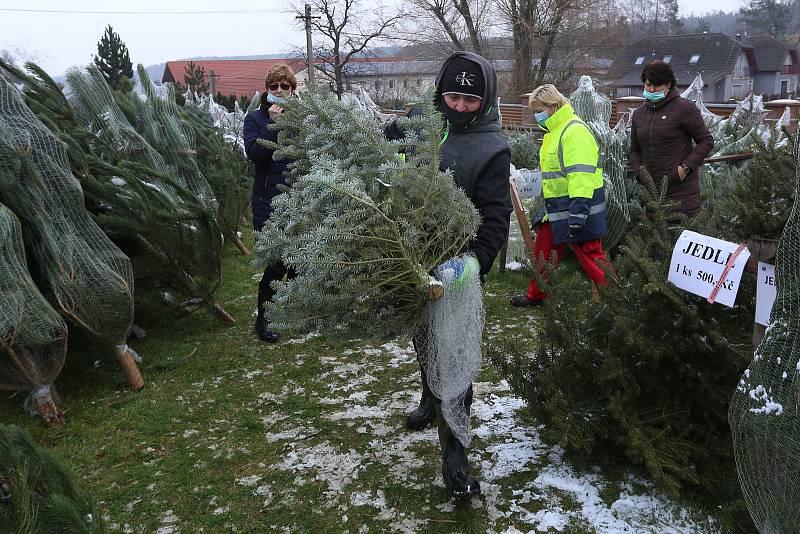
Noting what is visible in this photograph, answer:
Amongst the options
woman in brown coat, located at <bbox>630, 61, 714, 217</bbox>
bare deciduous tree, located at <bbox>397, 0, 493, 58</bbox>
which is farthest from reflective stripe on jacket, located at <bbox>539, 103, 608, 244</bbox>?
bare deciduous tree, located at <bbox>397, 0, 493, 58</bbox>

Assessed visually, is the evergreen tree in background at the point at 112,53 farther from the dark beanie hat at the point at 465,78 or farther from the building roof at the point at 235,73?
the dark beanie hat at the point at 465,78

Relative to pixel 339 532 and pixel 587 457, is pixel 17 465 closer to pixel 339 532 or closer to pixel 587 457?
pixel 339 532

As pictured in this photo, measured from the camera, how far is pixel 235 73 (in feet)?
173

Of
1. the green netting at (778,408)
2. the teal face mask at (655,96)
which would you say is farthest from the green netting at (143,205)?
the green netting at (778,408)

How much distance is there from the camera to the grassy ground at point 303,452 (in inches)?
107

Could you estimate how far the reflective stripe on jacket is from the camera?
446cm

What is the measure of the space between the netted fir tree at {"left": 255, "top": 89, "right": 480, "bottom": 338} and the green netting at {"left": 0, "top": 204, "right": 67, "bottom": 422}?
5.55 ft

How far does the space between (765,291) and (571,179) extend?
252cm

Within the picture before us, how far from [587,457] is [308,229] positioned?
1.65m

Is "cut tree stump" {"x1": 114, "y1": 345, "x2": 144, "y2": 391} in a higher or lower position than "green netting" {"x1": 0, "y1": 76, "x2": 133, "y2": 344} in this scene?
lower

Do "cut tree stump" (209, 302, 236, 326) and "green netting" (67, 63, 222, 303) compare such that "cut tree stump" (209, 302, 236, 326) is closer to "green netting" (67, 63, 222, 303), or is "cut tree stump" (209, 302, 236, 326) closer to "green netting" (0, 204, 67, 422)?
"green netting" (67, 63, 222, 303)

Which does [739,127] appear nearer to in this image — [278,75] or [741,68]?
[278,75]

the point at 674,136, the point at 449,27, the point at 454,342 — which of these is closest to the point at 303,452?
the point at 454,342

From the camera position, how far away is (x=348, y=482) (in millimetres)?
2982
